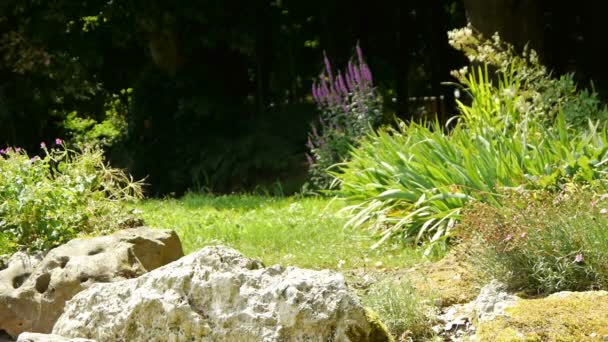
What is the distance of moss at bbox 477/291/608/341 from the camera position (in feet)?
14.1

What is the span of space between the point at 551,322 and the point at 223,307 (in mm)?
1471

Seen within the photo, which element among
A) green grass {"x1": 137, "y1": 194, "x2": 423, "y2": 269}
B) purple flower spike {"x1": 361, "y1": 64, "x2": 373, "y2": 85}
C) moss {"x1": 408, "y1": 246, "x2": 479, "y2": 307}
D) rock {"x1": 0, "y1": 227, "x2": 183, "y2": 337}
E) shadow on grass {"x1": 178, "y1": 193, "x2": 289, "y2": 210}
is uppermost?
purple flower spike {"x1": 361, "y1": 64, "x2": 373, "y2": 85}

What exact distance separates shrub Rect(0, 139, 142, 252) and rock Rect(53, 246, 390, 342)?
2086 mm

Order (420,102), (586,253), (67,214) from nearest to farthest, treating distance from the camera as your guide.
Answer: (586,253) → (67,214) → (420,102)

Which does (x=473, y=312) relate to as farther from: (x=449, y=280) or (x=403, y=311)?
(x=449, y=280)

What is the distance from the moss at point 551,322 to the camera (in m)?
4.29

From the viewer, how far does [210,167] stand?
687 inches

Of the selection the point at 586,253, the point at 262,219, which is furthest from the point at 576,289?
the point at 262,219

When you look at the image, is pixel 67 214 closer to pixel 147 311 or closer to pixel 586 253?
pixel 147 311

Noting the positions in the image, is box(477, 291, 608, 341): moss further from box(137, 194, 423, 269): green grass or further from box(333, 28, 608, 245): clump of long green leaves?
box(137, 194, 423, 269): green grass

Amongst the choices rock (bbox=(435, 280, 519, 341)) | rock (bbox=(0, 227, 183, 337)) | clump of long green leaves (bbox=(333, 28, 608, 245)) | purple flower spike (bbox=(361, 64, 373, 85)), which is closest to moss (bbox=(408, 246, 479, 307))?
rock (bbox=(435, 280, 519, 341))

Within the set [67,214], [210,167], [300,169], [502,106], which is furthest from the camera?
[210,167]

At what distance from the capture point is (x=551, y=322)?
4.38 m

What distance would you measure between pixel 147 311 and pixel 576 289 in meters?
2.25
